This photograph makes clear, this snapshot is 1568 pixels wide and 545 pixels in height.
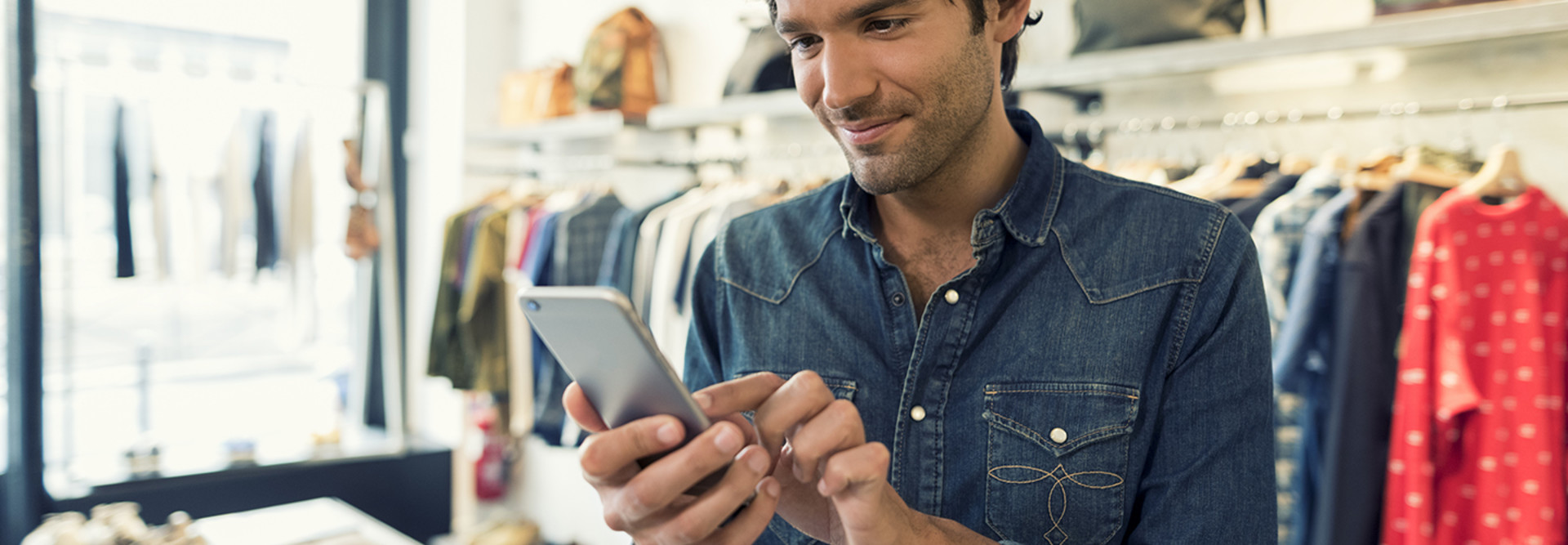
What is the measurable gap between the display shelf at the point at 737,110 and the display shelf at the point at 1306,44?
0.61 m

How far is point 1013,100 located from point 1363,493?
105 centimetres

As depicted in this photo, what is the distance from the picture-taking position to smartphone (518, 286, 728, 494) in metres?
0.65

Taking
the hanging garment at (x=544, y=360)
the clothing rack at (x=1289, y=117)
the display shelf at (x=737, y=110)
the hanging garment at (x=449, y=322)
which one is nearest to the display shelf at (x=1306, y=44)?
the clothing rack at (x=1289, y=117)

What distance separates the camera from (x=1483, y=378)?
60.0 inches

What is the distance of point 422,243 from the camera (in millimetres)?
3932

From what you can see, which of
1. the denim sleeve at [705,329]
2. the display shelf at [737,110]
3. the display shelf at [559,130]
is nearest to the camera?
the denim sleeve at [705,329]

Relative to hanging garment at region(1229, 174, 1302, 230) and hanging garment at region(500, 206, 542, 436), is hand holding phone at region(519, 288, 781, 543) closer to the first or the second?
hanging garment at region(1229, 174, 1302, 230)

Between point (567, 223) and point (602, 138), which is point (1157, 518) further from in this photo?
point (602, 138)

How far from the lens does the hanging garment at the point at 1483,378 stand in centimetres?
146

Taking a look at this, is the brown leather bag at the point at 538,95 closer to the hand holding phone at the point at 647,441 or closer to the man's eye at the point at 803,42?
the man's eye at the point at 803,42

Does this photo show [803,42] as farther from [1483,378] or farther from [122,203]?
[122,203]

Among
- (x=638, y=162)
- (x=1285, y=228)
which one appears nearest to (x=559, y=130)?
(x=638, y=162)

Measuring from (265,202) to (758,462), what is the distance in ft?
10.1

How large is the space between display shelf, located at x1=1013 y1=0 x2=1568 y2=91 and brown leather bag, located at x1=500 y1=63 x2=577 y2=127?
1852 mm
